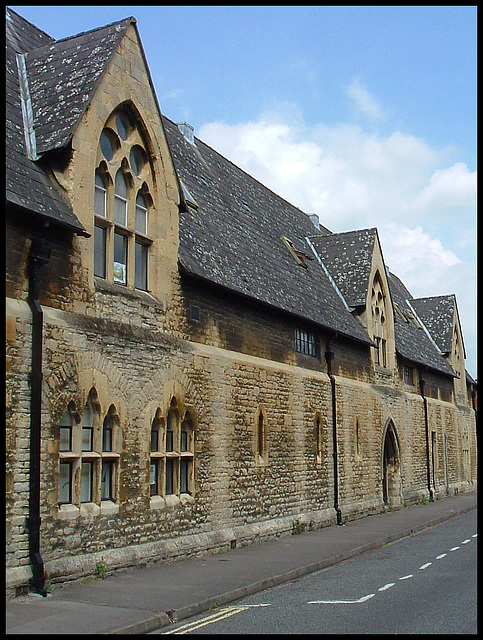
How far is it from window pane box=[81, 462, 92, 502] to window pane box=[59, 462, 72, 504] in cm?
34

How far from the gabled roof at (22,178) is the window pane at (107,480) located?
373cm

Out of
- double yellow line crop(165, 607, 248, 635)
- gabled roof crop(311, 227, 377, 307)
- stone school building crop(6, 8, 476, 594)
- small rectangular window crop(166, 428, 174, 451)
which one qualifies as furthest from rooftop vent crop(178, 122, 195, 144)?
double yellow line crop(165, 607, 248, 635)

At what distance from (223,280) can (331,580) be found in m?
6.30

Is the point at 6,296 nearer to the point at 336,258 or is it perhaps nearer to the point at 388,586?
the point at 388,586

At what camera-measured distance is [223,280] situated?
51.1 feet

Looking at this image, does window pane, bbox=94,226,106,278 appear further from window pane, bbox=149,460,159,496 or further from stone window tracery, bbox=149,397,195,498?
window pane, bbox=149,460,159,496

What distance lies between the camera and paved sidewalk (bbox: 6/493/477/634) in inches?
336

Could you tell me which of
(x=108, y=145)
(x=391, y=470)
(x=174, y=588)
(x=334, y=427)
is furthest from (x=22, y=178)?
(x=391, y=470)

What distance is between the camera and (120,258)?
13164 mm

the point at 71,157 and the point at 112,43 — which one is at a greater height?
the point at 112,43

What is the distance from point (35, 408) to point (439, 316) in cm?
2944

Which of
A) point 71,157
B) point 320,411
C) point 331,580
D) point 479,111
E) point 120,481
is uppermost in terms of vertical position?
point 71,157

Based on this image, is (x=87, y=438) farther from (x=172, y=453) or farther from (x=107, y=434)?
(x=172, y=453)

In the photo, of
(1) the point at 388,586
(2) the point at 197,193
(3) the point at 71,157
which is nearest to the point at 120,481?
(1) the point at 388,586
